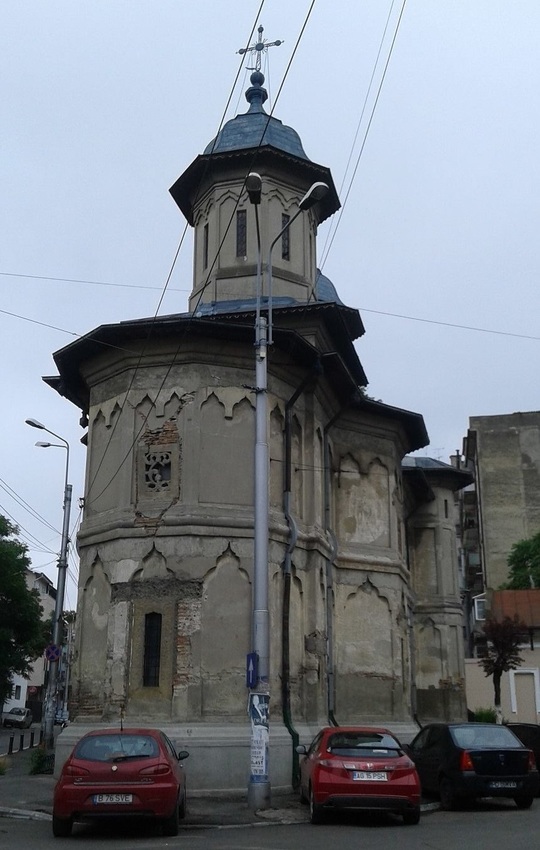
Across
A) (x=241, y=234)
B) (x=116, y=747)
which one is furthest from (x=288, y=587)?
(x=241, y=234)

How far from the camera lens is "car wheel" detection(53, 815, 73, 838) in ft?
37.1

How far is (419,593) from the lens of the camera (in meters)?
30.4

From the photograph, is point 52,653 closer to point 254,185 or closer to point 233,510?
point 233,510

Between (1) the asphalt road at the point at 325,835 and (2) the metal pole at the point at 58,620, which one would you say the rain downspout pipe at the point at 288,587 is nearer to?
(1) the asphalt road at the point at 325,835

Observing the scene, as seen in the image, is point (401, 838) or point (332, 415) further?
point (332, 415)

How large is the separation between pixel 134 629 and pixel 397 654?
7775 mm

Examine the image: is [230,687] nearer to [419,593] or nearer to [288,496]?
[288,496]

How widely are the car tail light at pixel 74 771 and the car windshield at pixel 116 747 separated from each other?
20 centimetres

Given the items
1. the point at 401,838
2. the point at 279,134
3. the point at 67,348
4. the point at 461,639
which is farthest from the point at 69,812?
the point at 461,639

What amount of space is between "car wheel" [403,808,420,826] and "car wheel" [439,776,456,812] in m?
1.75

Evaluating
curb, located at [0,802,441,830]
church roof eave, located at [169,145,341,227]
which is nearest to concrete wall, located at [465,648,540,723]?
church roof eave, located at [169,145,341,227]

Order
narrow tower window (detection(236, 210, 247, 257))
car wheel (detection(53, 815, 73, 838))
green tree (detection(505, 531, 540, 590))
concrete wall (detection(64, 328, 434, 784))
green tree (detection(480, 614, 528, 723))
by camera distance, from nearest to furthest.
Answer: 1. car wheel (detection(53, 815, 73, 838))
2. concrete wall (detection(64, 328, 434, 784))
3. narrow tower window (detection(236, 210, 247, 257))
4. green tree (detection(480, 614, 528, 723))
5. green tree (detection(505, 531, 540, 590))

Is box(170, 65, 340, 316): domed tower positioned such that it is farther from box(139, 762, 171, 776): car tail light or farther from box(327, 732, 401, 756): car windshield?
box(139, 762, 171, 776): car tail light

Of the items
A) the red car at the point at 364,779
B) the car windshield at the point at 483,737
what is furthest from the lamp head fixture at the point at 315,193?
the car windshield at the point at 483,737
